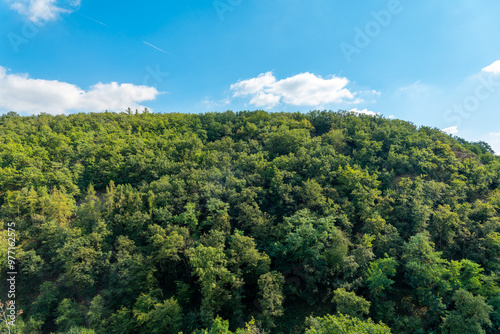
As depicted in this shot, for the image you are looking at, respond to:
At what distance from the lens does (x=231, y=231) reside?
98.1 ft

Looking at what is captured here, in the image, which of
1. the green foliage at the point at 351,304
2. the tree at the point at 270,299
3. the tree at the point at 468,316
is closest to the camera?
the tree at the point at 468,316

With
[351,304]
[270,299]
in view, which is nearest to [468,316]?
[351,304]

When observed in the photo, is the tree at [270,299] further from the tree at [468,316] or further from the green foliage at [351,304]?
the tree at [468,316]

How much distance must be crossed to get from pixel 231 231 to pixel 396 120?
1906 inches

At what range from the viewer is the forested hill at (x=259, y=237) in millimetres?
20984

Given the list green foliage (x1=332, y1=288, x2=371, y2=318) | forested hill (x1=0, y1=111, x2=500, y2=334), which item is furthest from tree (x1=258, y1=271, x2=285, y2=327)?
green foliage (x1=332, y1=288, x2=371, y2=318)

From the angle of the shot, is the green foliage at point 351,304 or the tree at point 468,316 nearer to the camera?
the tree at point 468,316

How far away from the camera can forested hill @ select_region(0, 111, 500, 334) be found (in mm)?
20984

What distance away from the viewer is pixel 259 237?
2845 cm

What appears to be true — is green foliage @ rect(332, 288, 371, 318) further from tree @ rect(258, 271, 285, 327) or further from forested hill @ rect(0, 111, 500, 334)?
tree @ rect(258, 271, 285, 327)

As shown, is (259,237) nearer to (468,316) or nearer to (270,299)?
(270,299)

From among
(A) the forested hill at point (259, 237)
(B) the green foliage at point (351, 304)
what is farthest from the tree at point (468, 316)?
(B) the green foliage at point (351, 304)

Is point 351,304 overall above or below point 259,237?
below

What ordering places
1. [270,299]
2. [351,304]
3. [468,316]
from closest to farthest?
[468,316] → [351,304] → [270,299]
